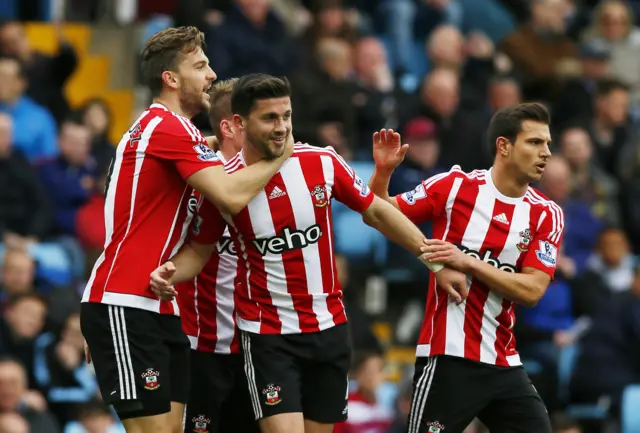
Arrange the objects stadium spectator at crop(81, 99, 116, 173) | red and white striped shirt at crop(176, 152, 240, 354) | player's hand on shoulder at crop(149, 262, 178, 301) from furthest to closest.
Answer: stadium spectator at crop(81, 99, 116, 173)
red and white striped shirt at crop(176, 152, 240, 354)
player's hand on shoulder at crop(149, 262, 178, 301)

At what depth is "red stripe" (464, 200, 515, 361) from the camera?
27.0 feet

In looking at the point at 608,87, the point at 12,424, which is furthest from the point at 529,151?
the point at 608,87

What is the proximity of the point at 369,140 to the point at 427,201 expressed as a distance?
6770mm

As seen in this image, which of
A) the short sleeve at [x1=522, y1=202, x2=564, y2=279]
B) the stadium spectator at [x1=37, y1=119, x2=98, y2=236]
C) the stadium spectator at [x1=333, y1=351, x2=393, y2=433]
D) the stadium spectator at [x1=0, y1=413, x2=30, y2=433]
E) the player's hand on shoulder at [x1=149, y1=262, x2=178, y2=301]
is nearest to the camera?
the player's hand on shoulder at [x1=149, y1=262, x2=178, y2=301]

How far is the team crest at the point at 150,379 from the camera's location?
759 centimetres

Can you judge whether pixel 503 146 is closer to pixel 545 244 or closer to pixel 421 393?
pixel 545 244

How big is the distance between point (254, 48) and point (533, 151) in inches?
293

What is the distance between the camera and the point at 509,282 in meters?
8.16

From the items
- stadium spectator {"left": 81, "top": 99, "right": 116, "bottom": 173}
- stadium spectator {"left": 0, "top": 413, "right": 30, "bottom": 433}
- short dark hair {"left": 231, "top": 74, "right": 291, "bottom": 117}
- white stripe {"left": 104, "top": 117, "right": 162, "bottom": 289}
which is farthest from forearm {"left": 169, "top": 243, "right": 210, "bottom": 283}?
stadium spectator {"left": 81, "top": 99, "right": 116, "bottom": 173}

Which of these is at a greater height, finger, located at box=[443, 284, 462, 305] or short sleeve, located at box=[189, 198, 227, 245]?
short sleeve, located at box=[189, 198, 227, 245]

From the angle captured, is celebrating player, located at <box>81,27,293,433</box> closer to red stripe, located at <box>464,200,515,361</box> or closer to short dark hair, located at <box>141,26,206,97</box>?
short dark hair, located at <box>141,26,206,97</box>

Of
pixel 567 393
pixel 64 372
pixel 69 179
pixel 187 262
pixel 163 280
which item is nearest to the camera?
pixel 163 280

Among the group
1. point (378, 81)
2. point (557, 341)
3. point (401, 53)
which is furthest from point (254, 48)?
point (557, 341)

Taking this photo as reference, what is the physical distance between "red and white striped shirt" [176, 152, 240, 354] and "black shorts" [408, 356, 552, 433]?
3.76 ft
